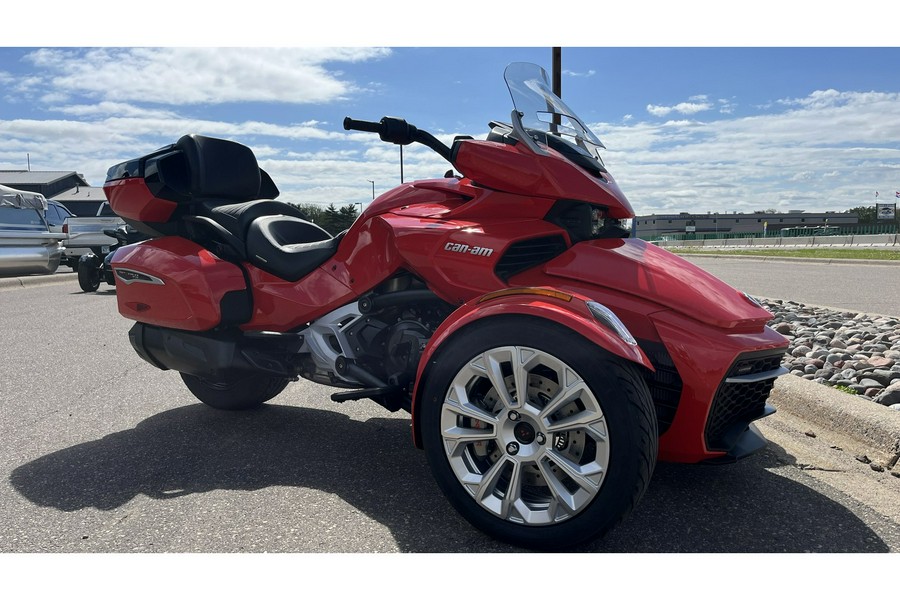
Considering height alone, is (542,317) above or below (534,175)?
below

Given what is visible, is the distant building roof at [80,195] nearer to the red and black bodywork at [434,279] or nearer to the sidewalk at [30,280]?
the sidewalk at [30,280]

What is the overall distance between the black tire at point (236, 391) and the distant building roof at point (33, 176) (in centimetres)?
6225

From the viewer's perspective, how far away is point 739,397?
8.23ft

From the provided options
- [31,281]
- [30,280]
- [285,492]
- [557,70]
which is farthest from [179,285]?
[30,280]

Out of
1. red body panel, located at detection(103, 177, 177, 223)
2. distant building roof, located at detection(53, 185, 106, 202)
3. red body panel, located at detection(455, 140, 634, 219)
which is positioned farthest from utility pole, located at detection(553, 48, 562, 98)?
distant building roof, located at detection(53, 185, 106, 202)

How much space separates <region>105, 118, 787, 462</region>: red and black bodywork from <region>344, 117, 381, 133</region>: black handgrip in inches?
0.4

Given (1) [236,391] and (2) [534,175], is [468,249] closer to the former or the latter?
(2) [534,175]

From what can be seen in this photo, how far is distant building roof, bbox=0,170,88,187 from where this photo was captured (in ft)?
185

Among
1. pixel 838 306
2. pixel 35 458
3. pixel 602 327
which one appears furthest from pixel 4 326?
pixel 838 306

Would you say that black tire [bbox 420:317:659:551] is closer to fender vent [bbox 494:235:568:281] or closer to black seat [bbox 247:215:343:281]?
fender vent [bbox 494:235:568:281]

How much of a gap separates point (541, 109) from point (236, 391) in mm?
2577

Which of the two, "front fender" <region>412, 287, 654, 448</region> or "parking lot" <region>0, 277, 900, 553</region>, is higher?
"front fender" <region>412, 287, 654, 448</region>

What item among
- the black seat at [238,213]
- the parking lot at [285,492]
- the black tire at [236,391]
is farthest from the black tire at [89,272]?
the black seat at [238,213]

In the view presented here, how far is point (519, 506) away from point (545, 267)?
991mm
